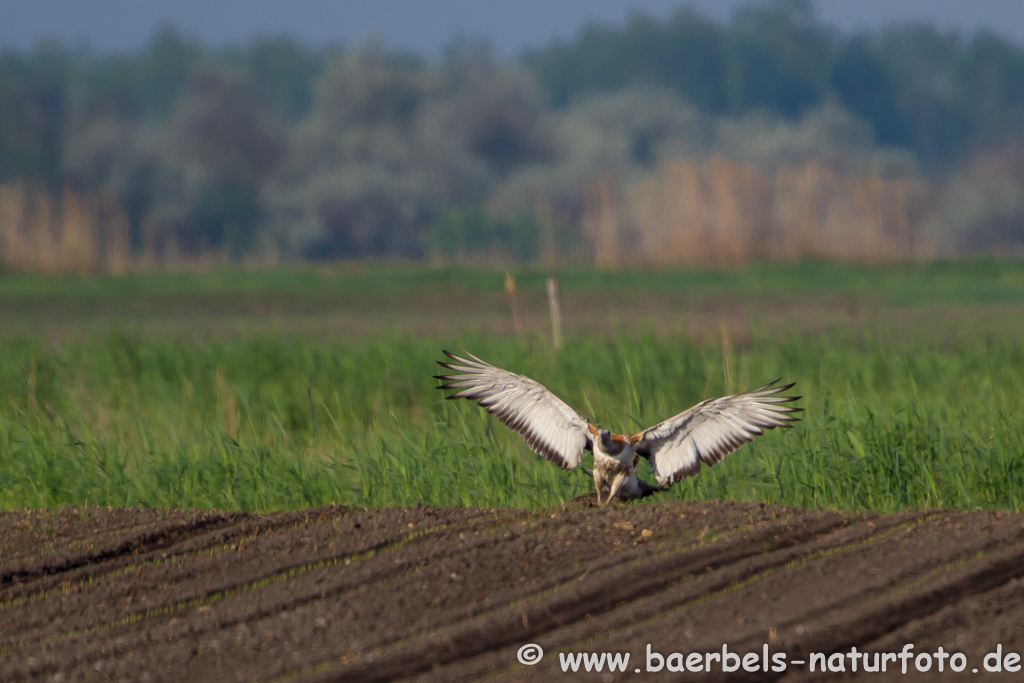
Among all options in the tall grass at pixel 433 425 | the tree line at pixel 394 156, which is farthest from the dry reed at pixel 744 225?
the tall grass at pixel 433 425

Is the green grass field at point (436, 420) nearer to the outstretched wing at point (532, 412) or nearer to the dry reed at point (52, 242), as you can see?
the outstretched wing at point (532, 412)

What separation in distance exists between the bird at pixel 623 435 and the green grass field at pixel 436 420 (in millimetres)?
824

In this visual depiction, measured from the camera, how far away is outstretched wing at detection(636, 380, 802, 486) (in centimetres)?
436

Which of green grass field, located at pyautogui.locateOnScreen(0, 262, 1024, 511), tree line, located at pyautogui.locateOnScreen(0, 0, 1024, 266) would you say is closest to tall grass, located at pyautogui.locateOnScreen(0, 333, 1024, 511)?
green grass field, located at pyautogui.locateOnScreen(0, 262, 1024, 511)

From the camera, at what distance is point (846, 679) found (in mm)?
3385

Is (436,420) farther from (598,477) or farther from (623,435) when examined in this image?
(623,435)

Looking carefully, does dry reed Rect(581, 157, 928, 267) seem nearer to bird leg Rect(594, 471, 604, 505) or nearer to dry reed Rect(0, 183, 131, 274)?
dry reed Rect(0, 183, 131, 274)

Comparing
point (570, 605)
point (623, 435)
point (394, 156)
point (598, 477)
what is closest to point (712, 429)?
point (623, 435)

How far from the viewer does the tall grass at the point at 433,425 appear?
543 centimetres

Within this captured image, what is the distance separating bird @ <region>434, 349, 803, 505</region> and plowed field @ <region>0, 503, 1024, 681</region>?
21 centimetres

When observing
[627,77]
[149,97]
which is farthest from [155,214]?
[627,77]

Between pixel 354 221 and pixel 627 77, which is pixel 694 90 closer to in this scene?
pixel 627 77

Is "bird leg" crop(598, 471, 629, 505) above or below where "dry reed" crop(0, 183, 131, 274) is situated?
below

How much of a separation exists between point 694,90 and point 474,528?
2423 inches
